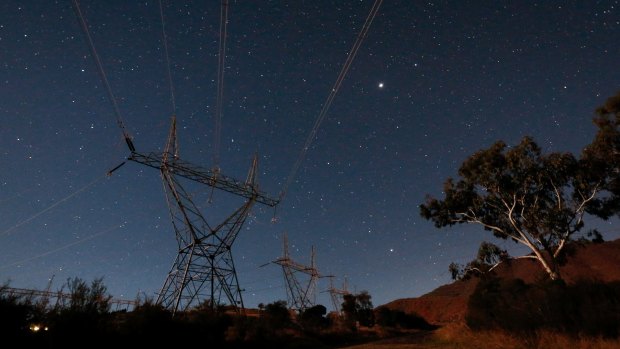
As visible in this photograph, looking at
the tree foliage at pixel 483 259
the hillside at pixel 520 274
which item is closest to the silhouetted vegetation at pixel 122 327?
the tree foliage at pixel 483 259

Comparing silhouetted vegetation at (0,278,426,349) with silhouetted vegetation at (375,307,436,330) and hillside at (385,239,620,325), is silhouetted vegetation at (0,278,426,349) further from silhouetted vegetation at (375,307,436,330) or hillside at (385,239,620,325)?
hillside at (385,239,620,325)

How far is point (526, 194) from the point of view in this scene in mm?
25422

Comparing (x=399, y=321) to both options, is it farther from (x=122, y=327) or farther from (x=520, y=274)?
(x=520, y=274)

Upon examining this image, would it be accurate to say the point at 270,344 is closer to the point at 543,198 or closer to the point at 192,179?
the point at 192,179

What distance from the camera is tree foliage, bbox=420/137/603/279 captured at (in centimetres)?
2386

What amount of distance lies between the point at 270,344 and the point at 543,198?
2147cm

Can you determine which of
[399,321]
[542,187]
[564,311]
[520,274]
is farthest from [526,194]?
[520,274]

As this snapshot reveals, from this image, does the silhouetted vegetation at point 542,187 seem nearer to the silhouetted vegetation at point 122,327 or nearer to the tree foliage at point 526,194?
the tree foliage at point 526,194

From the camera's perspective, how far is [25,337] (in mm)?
12492

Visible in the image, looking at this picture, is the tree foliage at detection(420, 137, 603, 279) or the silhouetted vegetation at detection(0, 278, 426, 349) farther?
the tree foliage at detection(420, 137, 603, 279)

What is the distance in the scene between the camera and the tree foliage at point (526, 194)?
78.3 feet

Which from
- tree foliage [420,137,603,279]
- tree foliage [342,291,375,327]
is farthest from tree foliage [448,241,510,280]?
tree foliage [342,291,375,327]

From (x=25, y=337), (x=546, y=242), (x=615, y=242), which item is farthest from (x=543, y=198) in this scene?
(x=615, y=242)

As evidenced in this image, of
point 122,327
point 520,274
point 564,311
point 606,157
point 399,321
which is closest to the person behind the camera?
point 564,311
